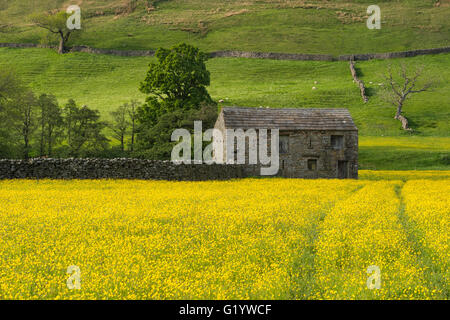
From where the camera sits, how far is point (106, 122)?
50.4m

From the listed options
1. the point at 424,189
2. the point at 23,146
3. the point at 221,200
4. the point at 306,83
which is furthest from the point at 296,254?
the point at 306,83

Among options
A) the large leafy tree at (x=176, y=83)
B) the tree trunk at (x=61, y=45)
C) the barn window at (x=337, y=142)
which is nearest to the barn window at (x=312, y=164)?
the barn window at (x=337, y=142)

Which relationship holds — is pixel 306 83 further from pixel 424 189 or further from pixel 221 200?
pixel 221 200

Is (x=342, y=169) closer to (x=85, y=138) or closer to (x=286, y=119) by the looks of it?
(x=286, y=119)

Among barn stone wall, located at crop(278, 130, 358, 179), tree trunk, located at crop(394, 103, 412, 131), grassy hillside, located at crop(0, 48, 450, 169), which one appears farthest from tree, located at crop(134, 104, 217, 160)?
tree trunk, located at crop(394, 103, 412, 131)

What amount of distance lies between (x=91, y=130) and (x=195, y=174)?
578 inches

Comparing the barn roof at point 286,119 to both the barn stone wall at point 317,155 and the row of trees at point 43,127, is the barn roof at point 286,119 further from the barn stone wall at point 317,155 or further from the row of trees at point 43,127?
the row of trees at point 43,127

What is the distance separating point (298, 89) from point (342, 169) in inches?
1529

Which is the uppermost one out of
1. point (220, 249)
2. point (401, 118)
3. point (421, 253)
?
point (401, 118)

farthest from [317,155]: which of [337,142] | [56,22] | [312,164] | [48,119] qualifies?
[56,22]

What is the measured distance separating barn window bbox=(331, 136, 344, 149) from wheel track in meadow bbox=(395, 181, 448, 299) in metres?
26.7

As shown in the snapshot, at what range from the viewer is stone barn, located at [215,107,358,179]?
43.8 metres

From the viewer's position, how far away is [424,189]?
97.8 feet

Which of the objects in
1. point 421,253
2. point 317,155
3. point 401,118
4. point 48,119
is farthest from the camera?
point 401,118
